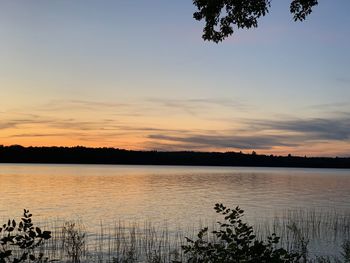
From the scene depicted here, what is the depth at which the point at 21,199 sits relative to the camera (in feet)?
178

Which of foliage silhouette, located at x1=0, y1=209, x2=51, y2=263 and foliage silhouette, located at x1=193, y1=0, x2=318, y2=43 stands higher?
foliage silhouette, located at x1=193, y1=0, x2=318, y2=43

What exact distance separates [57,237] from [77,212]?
16.7 metres

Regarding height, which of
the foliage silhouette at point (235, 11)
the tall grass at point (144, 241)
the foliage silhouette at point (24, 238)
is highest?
the foliage silhouette at point (235, 11)

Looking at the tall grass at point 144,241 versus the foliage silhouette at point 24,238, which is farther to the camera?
the tall grass at point 144,241

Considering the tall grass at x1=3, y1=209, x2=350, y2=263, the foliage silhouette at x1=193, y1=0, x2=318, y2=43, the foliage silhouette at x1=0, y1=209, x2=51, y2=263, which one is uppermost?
the foliage silhouette at x1=193, y1=0, x2=318, y2=43

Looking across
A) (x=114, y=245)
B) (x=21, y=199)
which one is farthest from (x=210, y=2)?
(x=21, y=199)

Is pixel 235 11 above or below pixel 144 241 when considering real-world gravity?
above

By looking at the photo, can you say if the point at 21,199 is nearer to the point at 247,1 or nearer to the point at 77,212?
the point at 77,212

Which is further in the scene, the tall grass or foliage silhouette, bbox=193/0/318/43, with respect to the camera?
the tall grass

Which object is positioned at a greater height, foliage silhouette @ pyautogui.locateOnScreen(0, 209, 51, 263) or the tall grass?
foliage silhouette @ pyautogui.locateOnScreen(0, 209, 51, 263)

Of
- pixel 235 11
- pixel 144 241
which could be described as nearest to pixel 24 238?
pixel 235 11

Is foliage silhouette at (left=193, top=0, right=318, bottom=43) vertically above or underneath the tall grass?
above

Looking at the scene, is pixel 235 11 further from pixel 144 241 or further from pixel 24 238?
pixel 144 241

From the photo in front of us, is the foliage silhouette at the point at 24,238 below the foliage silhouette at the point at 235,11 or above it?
below
